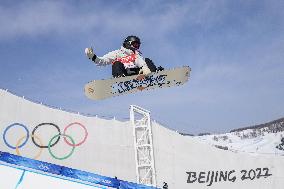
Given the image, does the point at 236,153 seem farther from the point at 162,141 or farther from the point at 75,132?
the point at 75,132

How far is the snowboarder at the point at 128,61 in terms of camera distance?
370 inches

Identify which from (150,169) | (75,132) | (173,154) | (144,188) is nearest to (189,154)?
(173,154)

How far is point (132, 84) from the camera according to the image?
33.0 ft

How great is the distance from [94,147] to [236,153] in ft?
26.5

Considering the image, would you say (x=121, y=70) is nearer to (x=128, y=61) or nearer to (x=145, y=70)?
(x=128, y=61)

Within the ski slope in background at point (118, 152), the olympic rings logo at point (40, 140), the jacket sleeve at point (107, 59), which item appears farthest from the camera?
the ski slope in background at point (118, 152)

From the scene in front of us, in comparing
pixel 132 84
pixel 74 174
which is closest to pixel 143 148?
pixel 132 84

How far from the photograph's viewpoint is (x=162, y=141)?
67.1ft

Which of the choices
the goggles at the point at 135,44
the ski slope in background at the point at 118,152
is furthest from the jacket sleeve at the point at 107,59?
the ski slope in background at the point at 118,152

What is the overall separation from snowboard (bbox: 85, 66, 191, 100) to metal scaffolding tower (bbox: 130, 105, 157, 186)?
962 centimetres

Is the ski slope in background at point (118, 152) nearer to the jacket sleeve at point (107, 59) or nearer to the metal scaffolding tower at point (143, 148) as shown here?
the metal scaffolding tower at point (143, 148)

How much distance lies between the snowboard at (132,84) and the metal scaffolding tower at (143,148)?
9.62 m

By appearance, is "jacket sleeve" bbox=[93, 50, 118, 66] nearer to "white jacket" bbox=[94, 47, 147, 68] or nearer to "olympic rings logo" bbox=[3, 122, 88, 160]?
"white jacket" bbox=[94, 47, 147, 68]

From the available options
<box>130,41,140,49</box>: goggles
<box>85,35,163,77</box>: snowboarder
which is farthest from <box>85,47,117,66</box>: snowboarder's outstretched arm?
<box>130,41,140,49</box>: goggles
